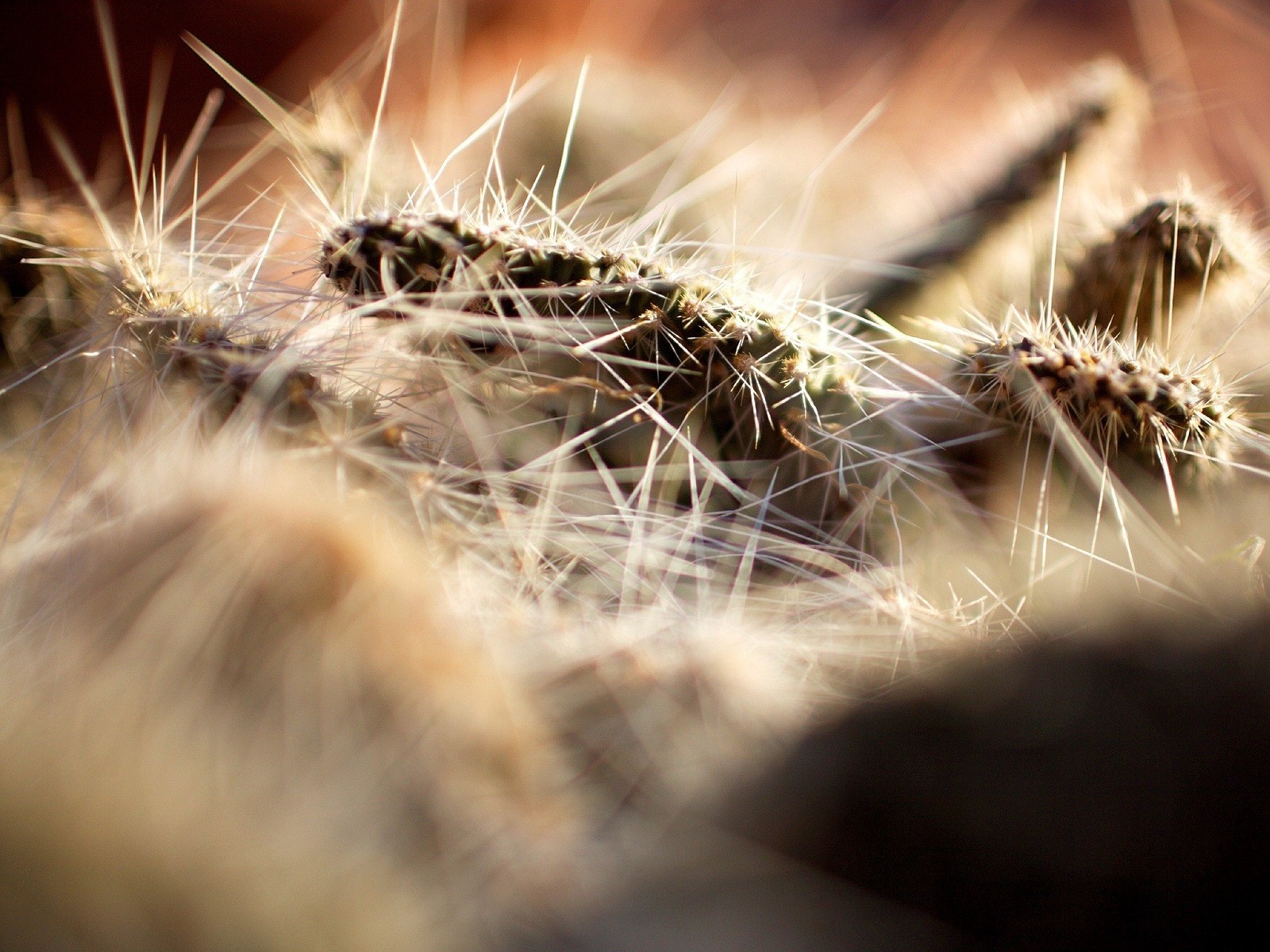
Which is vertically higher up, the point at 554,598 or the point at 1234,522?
the point at 1234,522

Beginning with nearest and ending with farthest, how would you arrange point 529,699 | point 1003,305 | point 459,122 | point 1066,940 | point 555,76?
point 1066,940, point 529,699, point 1003,305, point 555,76, point 459,122

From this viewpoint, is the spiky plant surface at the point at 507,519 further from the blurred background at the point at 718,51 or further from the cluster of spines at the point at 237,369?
the blurred background at the point at 718,51

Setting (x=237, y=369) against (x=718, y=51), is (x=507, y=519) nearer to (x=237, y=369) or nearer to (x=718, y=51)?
(x=237, y=369)

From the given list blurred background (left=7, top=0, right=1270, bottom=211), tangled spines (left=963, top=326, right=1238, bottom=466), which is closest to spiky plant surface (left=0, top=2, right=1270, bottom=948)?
tangled spines (left=963, top=326, right=1238, bottom=466)

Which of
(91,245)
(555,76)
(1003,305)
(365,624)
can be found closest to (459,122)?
(555,76)

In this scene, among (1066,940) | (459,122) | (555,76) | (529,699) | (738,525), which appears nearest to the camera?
(1066,940)

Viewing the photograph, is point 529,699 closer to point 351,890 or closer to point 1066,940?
point 351,890

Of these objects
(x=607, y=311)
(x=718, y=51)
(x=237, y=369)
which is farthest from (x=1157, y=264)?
(x=718, y=51)
